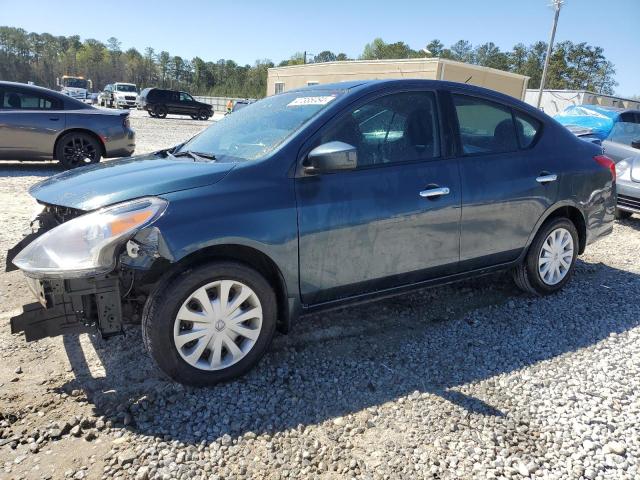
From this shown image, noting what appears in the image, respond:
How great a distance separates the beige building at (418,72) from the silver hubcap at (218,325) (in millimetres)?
28242

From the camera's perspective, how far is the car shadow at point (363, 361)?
8.75 ft

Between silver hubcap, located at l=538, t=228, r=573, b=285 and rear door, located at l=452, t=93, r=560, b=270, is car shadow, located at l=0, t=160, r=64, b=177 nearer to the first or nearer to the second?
rear door, located at l=452, t=93, r=560, b=270

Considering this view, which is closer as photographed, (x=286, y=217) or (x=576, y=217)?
(x=286, y=217)

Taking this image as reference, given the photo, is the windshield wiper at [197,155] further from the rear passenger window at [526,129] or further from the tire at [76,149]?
the tire at [76,149]

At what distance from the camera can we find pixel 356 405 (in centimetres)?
278

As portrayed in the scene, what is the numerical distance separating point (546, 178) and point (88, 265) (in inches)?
133

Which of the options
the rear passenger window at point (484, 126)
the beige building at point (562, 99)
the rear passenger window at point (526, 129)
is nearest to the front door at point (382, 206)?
the rear passenger window at point (484, 126)

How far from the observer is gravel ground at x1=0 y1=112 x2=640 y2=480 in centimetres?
233

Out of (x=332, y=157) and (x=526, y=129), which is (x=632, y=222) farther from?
(x=332, y=157)

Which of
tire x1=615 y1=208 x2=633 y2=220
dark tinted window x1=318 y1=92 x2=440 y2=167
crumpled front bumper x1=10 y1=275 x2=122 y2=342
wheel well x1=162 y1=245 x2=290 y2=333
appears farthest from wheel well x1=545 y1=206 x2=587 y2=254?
tire x1=615 y1=208 x2=633 y2=220

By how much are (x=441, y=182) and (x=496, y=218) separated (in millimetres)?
629

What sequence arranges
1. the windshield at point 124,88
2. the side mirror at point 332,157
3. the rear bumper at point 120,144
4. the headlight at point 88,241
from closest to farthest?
1. the headlight at point 88,241
2. the side mirror at point 332,157
3. the rear bumper at point 120,144
4. the windshield at point 124,88

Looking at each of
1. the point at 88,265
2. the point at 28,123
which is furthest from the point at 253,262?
the point at 28,123

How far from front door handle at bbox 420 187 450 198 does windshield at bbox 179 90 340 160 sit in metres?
0.87
